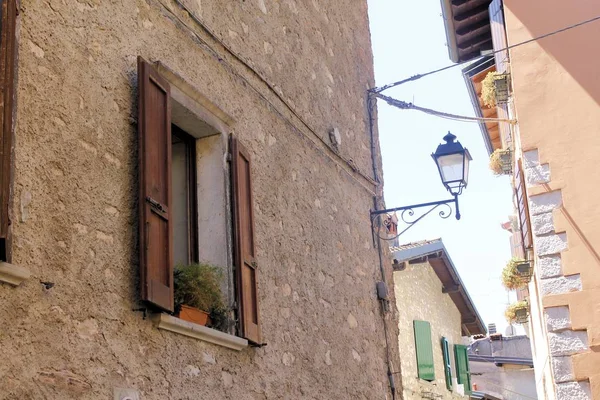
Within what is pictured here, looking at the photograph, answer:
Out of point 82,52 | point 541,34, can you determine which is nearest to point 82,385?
point 82,52

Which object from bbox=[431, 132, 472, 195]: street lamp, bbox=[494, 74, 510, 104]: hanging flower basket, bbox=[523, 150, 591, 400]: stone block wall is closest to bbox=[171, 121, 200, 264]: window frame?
bbox=[431, 132, 472, 195]: street lamp

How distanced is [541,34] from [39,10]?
20.3 feet

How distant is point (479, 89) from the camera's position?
40.8 feet

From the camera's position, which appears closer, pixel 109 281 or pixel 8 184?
pixel 8 184

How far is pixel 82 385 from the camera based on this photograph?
12.4ft

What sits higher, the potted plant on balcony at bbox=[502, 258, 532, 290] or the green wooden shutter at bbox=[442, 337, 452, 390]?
the potted plant on balcony at bbox=[502, 258, 532, 290]

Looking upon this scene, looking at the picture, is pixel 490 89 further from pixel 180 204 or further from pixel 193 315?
pixel 193 315

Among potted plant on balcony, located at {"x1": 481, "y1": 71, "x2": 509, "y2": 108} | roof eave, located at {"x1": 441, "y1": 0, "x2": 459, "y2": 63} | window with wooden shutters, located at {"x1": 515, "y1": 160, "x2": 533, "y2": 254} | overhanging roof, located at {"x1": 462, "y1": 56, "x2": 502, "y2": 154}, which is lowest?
window with wooden shutters, located at {"x1": 515, "y1": 160, "x2": 533, "y2": 254}

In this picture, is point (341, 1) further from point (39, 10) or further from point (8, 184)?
point (8, 184)

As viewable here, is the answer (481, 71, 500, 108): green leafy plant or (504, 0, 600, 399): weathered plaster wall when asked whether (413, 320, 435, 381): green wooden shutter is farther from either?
(504, 0, 600, 399): weathered plaster wall

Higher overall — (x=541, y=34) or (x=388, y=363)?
(x=541, y=34)

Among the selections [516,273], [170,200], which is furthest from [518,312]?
[170,200]

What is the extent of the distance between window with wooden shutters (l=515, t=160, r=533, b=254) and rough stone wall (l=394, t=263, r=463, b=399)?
338 cm

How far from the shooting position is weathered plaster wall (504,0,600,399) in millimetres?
8008
